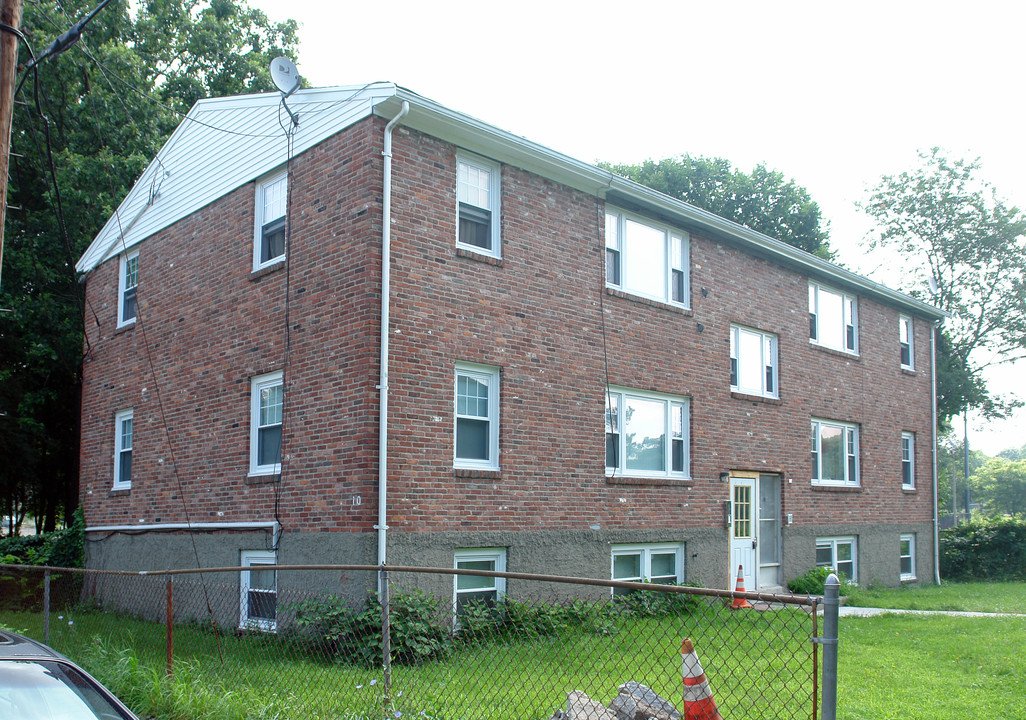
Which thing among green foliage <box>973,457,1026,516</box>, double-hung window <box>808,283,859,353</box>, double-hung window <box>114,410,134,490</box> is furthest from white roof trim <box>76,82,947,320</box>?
green foliage <box>973,457,1026,516</box>

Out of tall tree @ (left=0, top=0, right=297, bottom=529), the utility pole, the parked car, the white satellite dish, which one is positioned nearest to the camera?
the parked car

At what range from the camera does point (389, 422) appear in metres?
11.4

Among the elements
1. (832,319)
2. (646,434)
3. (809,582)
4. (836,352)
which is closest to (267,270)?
(646,434)

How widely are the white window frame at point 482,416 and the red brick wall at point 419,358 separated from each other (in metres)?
0.15

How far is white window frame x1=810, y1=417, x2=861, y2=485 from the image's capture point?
1930 centimetres

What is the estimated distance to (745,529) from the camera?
56.3ft

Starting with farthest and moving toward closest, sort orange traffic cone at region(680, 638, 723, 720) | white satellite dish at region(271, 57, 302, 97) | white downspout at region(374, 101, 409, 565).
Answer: white satellite dish at region(271, 57, 302, 97)
white downspout at region(374, 101, 409, 565)
orange traffic cone at region(680, 638, 723, 720)

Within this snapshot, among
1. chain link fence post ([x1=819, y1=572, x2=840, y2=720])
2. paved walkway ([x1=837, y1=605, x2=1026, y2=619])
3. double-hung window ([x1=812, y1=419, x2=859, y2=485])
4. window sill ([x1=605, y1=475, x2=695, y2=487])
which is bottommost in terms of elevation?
paved walkway ([x1=837, y1=605, x2=1026, y2=619])

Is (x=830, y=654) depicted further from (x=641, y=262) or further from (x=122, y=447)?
(x=122, y=447)

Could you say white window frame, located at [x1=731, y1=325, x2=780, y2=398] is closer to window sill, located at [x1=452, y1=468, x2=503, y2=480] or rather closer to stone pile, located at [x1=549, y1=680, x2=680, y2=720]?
window sill, located at [x1=452, y1=468, x2=503, y2=480]

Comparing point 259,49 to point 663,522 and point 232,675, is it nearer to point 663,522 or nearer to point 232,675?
point 663,522

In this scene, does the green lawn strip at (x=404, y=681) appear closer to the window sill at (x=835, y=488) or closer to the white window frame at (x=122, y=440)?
the white window frame at (x=122, y=440)

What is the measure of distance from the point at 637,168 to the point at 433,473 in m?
29.5

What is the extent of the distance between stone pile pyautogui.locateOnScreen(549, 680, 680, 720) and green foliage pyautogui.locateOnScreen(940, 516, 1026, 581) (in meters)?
23.7
